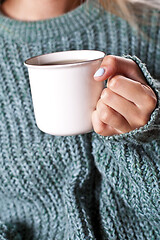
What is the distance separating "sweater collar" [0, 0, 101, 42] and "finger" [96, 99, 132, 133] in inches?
12.0

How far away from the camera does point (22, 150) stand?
85 centimetres

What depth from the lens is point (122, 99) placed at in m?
0.60

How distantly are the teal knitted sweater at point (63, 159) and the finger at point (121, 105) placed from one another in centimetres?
16

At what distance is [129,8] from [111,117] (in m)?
0.38

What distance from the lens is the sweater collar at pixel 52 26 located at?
83cm

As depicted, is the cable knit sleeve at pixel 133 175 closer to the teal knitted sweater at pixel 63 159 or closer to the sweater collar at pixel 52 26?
the teal knitted sweater at pixel 63 159

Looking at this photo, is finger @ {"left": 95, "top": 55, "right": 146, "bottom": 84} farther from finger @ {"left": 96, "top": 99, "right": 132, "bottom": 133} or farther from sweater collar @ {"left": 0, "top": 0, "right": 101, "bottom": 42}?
sweater collar @ {"left": 0, "top": 0, "right": 101, "bottom": 42}

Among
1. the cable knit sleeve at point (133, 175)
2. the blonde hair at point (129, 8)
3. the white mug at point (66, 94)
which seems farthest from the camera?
the blonde hair at point (129, 8)

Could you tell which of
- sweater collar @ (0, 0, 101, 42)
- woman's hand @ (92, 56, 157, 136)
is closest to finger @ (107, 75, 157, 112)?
woman's hand @ (92, 56, 157, 136)

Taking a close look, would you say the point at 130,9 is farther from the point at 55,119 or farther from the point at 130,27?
the point at 55,119

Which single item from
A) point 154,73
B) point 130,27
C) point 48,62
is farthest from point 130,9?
point 48,62

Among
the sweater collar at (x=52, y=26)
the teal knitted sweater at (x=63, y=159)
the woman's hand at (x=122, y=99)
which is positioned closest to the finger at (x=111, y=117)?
the woman's hand at (x=122, y=99)

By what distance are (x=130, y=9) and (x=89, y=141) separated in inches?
14.0

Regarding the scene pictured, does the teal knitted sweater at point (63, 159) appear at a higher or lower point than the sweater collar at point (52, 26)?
lower
